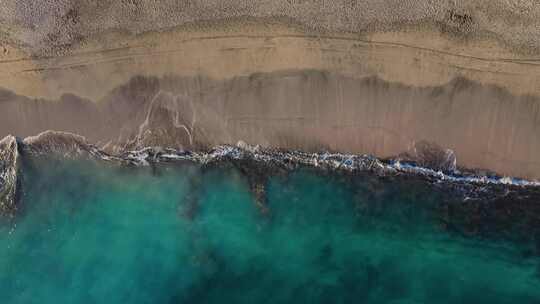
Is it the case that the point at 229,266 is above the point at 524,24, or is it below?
below

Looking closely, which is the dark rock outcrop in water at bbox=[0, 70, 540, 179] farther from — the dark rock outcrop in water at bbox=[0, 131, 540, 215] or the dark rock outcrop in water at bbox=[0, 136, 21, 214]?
the dark rock outcrop in water at bbox=[0, 136, 21, 214]

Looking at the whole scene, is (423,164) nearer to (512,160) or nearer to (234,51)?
(512,160)

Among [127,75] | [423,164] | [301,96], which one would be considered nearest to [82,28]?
[127,75]

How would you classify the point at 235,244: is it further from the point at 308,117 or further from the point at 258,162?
the point at 308,117

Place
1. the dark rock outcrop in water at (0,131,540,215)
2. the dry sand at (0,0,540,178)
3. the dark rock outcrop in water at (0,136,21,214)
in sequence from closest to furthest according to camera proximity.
Answer: 1. the dry sand at (0,0,540,178)
2. the dark rock outcrop in water at (0,131,540,215)
3. the dark rock outcrop in water at (0,136,21,214)

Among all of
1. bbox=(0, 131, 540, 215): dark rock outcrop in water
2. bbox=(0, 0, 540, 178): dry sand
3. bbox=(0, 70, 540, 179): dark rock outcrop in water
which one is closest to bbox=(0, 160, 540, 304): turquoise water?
bbox=(0, 131, 540, 215): dark rock outcrop in water

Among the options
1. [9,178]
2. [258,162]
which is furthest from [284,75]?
[9,178]

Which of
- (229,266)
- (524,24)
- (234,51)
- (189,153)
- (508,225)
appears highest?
(524,24)

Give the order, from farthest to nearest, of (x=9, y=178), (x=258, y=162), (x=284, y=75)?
(x=9, y=178) < (x=258, y=162) < (x=284, y=75)

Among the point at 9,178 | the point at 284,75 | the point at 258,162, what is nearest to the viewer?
the point at 284,75
